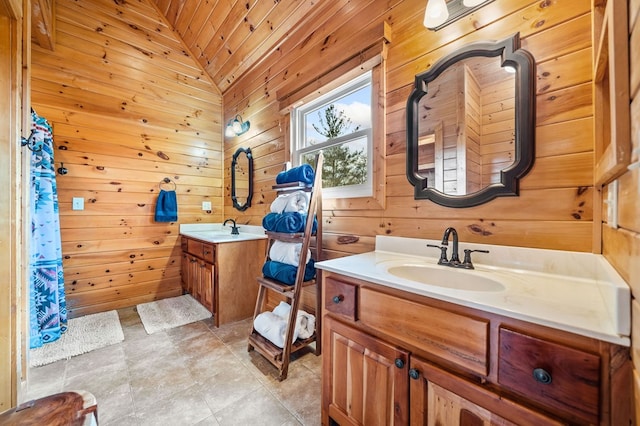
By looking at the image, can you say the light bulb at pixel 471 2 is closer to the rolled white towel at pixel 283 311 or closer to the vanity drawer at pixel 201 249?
the rolled white towel at pixel 283 311

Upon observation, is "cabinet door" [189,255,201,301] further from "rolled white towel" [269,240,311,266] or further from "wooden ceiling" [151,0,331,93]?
"wooden ceiling" [151,0,331,93]

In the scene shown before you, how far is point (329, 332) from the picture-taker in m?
1.18

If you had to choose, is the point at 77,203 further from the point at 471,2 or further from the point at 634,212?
the point at 634,212

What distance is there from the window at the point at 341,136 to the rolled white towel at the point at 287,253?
0.48m

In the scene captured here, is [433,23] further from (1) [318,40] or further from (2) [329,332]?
(2) [329,332]

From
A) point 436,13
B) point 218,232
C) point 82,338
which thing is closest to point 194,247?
point 218,232

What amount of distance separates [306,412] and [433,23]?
6.87ft

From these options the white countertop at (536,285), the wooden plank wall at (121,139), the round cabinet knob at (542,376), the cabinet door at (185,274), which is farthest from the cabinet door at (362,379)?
the wooden plank wall at (121,139)

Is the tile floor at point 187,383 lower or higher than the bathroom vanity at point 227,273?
lower

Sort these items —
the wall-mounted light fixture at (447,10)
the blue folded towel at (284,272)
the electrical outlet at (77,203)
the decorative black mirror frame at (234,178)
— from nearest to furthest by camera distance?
the wall-mounted light fixture at (447,10), the blue folded towel at (284,272), the electrical outlet at (77,203), the decorative black mirror frame at (234,178)

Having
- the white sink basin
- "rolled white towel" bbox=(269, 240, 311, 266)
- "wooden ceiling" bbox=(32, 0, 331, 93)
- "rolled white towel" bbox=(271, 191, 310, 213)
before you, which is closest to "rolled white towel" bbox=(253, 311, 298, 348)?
"rolled white towel" bbox=(269, 240, 311, 266)

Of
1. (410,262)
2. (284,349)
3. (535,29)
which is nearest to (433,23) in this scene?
(535,29)

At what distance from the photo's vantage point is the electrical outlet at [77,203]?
240cm

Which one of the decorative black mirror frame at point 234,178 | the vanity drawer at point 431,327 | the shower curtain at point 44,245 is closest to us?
the vanity drawer at point 431,327
